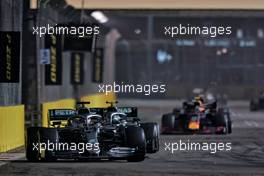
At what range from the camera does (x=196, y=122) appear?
2988 cm

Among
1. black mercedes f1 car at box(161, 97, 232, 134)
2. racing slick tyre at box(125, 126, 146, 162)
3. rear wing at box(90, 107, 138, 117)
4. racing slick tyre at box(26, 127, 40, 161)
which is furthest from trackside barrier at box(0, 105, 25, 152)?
black mercedes f1 car at box(161, 97, 232, 134)

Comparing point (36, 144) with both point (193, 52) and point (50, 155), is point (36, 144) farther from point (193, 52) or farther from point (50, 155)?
point (193, 52)

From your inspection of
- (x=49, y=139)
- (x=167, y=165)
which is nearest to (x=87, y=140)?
(x=49, y=139)

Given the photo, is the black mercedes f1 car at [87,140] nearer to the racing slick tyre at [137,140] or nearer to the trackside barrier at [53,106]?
the racing slick tyre at [137,140]

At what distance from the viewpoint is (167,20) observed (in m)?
87.6

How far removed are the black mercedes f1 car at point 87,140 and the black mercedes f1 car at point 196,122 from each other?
10.3 metres

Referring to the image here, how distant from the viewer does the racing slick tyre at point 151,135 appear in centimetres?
2030

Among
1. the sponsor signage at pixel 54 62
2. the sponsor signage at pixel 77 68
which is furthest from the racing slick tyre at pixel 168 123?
the sponsor signage at pixel 77 68

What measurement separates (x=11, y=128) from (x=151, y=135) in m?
4.57

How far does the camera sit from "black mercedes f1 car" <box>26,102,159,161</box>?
18703 mm

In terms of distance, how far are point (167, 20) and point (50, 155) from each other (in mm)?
69431

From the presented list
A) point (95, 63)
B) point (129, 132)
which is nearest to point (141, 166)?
point (129, 132)

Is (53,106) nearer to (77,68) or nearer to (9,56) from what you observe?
(9,56)

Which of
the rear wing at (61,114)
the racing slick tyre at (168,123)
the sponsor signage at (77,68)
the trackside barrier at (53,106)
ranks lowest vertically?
the racing slick tyre at (168,123)
